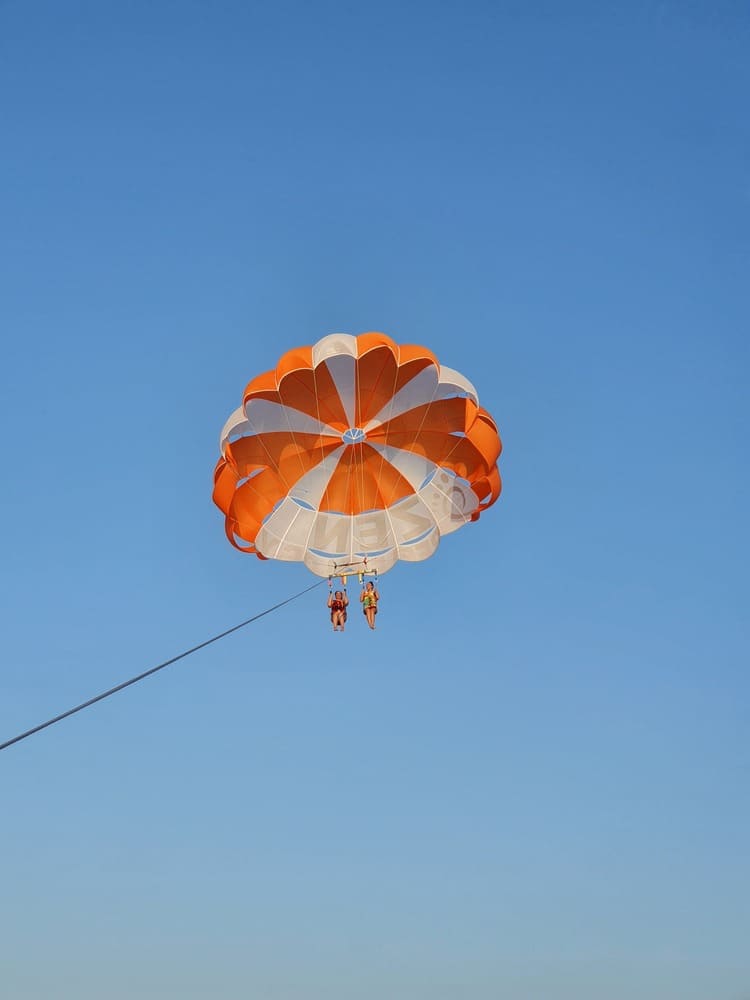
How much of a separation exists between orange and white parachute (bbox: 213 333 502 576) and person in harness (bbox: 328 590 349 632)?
67 cm

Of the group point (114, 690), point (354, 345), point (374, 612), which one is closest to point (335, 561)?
point (374, 612)

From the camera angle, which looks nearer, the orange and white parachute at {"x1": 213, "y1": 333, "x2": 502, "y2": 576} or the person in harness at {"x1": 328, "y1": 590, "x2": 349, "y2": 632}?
the orange and white parachute at {"x1": 213, "y1": 333, "x2": 502, "y2": 576}

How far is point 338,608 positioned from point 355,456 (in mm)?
2960

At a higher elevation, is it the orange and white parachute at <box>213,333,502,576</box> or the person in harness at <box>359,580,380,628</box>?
the orange and white parachute at <box>213,333,502,576</box>

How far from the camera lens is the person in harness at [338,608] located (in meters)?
21.0

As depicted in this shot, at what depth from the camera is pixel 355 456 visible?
21.8m

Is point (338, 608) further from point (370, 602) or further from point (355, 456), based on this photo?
point (355, 456)

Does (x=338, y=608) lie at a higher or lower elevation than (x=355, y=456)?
lower

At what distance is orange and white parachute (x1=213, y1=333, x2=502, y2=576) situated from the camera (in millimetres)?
20219

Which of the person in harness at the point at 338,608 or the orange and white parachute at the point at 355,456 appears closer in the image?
the orange and white parachute at the point at 355,456

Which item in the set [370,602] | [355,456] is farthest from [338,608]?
[355,456]

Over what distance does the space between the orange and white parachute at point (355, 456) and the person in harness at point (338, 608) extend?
2.21 feet

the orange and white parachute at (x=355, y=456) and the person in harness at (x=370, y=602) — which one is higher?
the orange and white parachute at (x=355, y=456)

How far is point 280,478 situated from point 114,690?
1148cm
